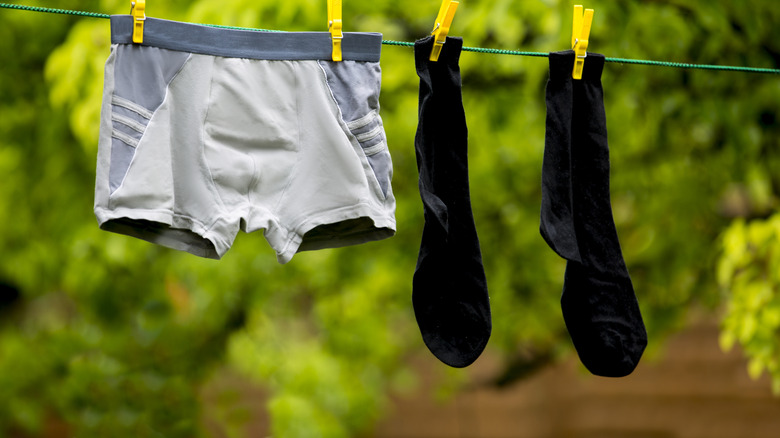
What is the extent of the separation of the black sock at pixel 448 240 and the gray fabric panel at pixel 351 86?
0.14 m

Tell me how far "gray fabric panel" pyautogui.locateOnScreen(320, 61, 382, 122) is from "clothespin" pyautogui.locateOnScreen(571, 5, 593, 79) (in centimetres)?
47

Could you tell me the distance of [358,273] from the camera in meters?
4.57

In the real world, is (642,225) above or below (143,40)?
below

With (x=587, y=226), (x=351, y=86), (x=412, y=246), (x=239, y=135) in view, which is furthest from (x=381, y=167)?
(x=412, y=246)

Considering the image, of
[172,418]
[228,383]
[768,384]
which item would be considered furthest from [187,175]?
[228,383]

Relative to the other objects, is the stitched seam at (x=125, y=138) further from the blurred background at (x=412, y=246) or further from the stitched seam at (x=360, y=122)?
the blurred background at (x=412, y=246)

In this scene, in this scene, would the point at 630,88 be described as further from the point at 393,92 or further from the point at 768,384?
the point at 768,384

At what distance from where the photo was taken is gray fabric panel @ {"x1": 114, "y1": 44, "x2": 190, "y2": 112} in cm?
179

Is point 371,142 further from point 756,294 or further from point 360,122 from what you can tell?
point 756,294

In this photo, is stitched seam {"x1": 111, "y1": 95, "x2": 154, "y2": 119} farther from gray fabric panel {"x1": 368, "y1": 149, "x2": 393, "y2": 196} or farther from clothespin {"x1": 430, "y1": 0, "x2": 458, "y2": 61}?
clothespin {"x1": 430, "y1": 0, "x2": 458, "y2": 61}

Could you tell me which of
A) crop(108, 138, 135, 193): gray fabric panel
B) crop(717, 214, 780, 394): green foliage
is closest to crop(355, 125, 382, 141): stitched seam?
crop(108, 138, 135, 193): gray fabric panel

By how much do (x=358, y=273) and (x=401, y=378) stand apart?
8.31 ft

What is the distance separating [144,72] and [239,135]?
246 mm

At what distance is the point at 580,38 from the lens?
200cm
